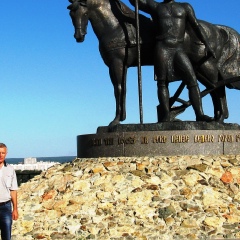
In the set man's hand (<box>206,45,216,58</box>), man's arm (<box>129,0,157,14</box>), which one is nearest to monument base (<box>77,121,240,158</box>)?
man's hand (<box>206,45,216,58</box>)

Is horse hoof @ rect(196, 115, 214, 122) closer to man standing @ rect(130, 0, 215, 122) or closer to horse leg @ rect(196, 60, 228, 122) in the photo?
man standing @ rect(130, 0, 215, 122)

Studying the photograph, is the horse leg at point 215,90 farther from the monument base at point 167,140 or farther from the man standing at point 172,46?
the monument base at point 167,140

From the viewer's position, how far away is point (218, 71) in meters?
12.9

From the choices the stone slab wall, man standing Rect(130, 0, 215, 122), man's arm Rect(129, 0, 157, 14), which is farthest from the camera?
man's arm Rect(129, 0, 157, 14)

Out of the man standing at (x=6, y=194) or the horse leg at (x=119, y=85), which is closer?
the man standing at (x=6, y=194)

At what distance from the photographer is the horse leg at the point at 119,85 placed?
1227cm

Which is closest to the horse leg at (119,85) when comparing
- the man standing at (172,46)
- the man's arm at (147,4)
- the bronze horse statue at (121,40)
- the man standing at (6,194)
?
the bronze horse statue at (121,40)

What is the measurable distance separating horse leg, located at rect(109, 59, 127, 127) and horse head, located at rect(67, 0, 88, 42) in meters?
0.97

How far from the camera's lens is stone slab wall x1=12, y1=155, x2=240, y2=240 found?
30.6ft

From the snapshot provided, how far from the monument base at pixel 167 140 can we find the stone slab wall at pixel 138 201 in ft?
0.90

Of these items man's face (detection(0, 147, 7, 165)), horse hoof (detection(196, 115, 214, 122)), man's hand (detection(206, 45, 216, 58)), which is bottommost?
man's face (detection(0, 147, 7, 165))

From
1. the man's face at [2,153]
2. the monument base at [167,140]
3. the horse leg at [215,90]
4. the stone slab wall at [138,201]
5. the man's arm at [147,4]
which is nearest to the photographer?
the man's face at [2,153]

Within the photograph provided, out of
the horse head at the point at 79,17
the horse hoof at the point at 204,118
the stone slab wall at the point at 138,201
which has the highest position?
the horse head at the point at 79,17

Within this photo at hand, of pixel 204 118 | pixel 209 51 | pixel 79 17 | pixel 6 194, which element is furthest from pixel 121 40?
pixel 6 194
